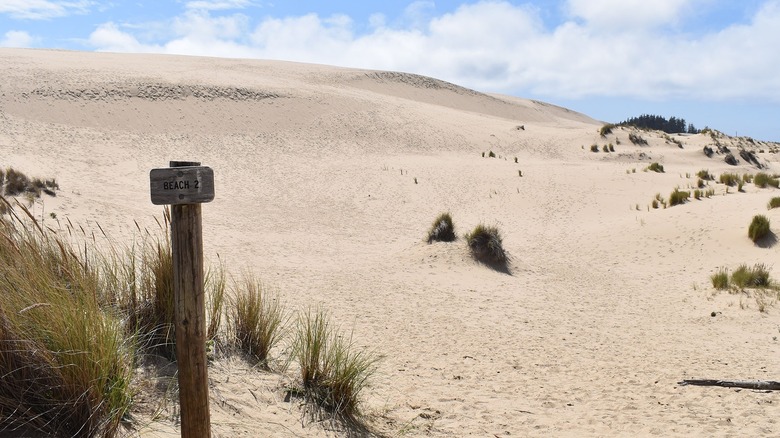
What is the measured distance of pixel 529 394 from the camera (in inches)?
263

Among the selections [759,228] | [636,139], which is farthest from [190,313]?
[636,139]

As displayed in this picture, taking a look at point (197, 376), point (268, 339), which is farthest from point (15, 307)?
point (268, 339)

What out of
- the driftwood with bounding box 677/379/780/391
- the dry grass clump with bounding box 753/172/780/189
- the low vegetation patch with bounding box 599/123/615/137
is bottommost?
the driftwood with bounding box 677/379/780/391

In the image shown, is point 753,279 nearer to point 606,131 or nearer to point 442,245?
point 442,245

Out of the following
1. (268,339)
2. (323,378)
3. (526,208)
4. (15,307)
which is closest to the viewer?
(15,307)

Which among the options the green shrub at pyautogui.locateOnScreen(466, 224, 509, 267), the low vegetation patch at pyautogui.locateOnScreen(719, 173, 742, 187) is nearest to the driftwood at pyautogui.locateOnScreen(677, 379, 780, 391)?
the green shrub at pyautogui.locateOnScreen(466, 224, 509, 267)

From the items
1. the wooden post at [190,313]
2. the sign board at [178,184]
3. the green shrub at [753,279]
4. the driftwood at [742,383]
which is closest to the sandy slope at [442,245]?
the driftwood at [742,383]

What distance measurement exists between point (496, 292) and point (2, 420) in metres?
9.00

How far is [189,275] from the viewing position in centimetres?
363

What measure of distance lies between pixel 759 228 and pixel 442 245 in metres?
6.75

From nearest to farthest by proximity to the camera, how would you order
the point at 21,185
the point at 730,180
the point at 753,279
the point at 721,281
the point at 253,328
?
the point at 253,328 < the point at 753,279 < the point at 721,281 < the point at 21,185 < the point at 730,180

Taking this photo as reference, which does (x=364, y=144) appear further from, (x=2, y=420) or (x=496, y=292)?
(x=2, y=420)

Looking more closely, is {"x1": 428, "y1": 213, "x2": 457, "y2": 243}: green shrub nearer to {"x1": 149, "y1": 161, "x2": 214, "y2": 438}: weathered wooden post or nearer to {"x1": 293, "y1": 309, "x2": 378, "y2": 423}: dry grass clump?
{"x1": 293, "y1": 309, "x2": 378, "y2": 423}: dry grass clump

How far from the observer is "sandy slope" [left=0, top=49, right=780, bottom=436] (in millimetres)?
6266
